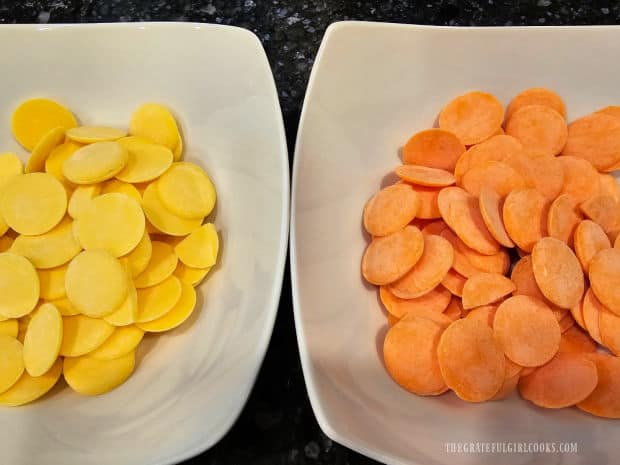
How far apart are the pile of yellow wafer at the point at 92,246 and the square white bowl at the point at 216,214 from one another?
33 millimetres

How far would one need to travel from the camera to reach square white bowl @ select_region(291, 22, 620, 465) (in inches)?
27.2

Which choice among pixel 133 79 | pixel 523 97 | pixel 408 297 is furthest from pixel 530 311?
pixel 133 79

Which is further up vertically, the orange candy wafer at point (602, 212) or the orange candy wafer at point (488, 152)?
the orange candy wafer at point (488, 152)

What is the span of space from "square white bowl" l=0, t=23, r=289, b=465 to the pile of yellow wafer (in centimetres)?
3

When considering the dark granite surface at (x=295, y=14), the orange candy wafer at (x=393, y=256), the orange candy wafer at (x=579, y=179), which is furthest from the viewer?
the dark granite surface at (x=295, y=14)

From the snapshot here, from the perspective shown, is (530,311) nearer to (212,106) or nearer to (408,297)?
(408,297)

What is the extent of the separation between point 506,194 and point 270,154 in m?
0.38

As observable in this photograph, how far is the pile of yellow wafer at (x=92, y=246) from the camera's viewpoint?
757 millimetres

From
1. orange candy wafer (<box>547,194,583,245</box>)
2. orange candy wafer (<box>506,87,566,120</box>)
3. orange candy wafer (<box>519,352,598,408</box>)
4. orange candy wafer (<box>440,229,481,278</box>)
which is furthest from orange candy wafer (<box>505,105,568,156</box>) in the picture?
orange candy wafer (<box>519,352,598,408</box>)

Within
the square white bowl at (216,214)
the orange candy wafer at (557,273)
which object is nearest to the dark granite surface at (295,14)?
the square white bowl at (216,214)

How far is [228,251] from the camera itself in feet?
2.75

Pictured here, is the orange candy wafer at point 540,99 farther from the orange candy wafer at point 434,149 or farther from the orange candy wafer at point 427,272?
the orange candy wafer at point 427,272

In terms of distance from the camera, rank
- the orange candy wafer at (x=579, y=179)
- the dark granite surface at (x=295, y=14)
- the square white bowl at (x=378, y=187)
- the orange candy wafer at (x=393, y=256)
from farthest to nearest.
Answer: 1. the dark granite surface at (x=295, y=14)
2. the orange candy wafer at (x=579, y=179)
3. the orange candy wafer at (x=393, y=256)
4. the square white bowl at (x=378, y=187)

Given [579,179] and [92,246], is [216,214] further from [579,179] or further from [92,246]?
[579,179]
